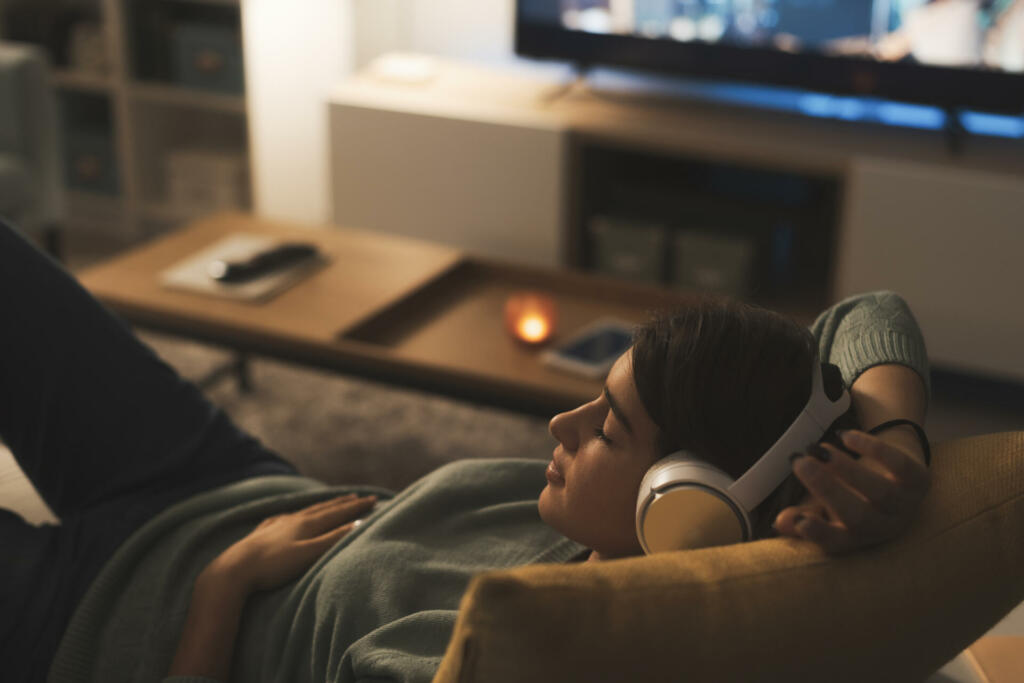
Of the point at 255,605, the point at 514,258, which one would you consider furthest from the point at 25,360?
the point at 514,258

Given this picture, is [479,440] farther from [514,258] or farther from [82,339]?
[82,339]

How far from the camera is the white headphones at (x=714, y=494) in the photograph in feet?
2.55

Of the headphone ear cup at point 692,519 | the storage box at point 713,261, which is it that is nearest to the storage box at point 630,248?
the storage box at point 713,261

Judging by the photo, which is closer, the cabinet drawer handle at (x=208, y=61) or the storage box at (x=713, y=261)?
the storage box at (x=713, y=261)

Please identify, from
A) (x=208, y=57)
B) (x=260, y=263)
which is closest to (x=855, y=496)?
(x=260, y=263)

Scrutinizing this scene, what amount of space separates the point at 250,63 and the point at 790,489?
8.95ft

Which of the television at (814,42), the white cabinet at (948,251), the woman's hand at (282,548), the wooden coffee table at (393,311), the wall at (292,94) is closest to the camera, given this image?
the woman's hand at (282,548)

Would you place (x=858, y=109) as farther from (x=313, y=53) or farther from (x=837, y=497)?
(x=837, y=497)

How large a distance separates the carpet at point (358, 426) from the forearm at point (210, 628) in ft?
3.76

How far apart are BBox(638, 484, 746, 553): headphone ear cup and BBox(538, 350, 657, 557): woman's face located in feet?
0.26

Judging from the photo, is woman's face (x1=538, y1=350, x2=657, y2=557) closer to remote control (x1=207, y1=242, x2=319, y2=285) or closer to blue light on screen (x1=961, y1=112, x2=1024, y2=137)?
remote control (x1=207, y1=242, x2=319, y2=285)

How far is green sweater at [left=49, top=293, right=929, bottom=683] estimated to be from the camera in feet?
3.28

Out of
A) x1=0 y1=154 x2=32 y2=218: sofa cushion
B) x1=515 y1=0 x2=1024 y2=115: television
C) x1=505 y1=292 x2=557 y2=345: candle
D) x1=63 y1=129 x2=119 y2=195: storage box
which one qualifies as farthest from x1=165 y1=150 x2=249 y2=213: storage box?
x1=505 y1=292 x2=557 y2=345: candle

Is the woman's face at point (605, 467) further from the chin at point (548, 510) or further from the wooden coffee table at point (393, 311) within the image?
the wooden coffee table at point (393, 311)
